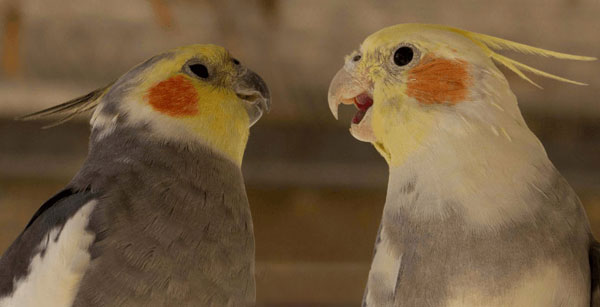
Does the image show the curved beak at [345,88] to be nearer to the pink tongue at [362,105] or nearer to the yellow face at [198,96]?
the pink tongue at [362,105]

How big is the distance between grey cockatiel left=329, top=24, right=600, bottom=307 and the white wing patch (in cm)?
56

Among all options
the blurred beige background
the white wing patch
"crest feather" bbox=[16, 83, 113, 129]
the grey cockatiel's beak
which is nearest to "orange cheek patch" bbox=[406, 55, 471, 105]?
the grey cockatiel's beak

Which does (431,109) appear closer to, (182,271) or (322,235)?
(182,271)

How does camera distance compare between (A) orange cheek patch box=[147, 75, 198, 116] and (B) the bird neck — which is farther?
(A) orange cheek patch box=[147, 75, 198, 116]

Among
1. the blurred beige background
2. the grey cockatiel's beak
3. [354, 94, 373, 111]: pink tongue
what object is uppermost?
[354, 94, 373, 111]: pink tongue

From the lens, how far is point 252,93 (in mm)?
1634

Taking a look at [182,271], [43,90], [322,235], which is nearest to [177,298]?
[182,271]

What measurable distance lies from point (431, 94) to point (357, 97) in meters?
0.20

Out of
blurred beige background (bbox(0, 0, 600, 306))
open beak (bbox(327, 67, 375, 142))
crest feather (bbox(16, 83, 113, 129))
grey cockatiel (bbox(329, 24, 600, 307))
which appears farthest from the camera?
blurred beige background (bbox(0, 0, 600, 306))

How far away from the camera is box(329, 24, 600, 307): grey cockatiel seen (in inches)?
43.5

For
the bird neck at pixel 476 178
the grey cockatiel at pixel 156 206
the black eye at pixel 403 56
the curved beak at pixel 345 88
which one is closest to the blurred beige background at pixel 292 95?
the grey cockatiel at pixel 156 206

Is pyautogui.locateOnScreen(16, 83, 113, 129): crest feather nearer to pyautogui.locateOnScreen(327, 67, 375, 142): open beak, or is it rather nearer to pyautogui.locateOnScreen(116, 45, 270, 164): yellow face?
pyautogui.locateOnScreen(116, 45, 270, 164): yellow face

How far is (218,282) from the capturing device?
4.52ft

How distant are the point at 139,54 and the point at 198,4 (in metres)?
0.84
